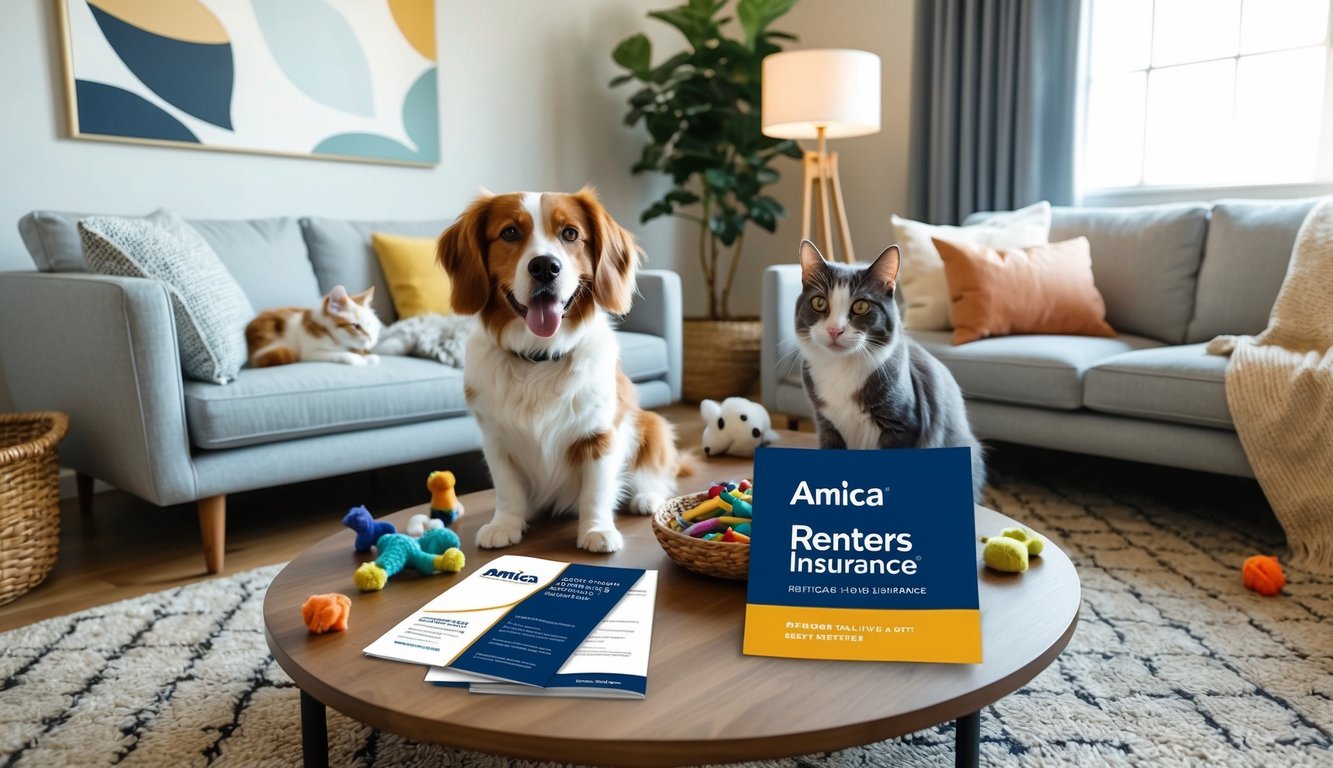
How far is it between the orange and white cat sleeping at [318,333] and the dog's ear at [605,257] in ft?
3.74

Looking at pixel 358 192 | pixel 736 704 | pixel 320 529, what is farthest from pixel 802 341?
pixel 358 192

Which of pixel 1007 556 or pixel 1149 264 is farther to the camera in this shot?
pixel 1149 264

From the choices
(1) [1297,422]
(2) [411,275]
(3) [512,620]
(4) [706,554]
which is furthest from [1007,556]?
(2) [411,275]

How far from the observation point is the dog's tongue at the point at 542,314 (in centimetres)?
132

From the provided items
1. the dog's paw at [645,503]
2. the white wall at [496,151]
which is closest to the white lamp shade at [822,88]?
the white wall at [496,151]

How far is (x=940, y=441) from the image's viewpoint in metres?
1.75

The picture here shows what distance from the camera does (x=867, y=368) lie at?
1.64 m

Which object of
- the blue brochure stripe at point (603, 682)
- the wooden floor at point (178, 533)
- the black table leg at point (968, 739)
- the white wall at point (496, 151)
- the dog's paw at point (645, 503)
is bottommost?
the wooden floor at point (178, 533)

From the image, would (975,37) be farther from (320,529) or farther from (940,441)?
(320,529)

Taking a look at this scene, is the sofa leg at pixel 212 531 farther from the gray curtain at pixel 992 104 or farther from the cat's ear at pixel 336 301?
the gray curtain at pixel 992 104

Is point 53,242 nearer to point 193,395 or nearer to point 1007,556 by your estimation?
point 193,395

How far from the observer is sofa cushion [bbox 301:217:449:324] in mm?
2838

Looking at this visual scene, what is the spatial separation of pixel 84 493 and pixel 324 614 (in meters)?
2.00

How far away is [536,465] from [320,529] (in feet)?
4.06
